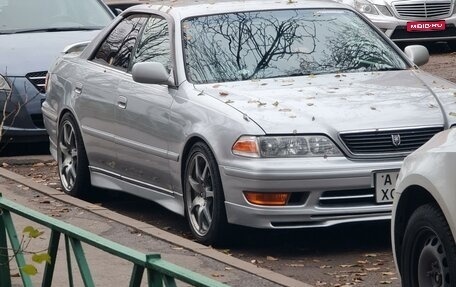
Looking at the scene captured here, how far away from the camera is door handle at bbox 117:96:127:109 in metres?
9.83

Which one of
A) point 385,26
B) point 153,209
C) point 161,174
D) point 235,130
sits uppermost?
point 235,130

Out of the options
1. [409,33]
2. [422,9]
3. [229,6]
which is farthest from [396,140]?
[422,9]

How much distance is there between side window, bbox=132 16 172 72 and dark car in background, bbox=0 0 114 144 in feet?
7.09

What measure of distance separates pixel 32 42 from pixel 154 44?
13.0 ft

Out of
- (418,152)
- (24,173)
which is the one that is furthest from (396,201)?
(24,173)

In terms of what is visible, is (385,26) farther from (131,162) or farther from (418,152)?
(418,152)

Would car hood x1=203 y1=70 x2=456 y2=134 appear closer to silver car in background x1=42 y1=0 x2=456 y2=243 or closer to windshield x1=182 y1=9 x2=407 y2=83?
silver car in background x1=42 y1=0 x2=456 y2=243

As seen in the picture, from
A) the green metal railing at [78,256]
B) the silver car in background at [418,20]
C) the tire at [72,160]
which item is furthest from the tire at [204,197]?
the silver car in background at [418,20]

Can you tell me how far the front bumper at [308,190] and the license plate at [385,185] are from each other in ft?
0.09

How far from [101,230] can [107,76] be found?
150 cm

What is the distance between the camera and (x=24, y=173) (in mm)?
12297

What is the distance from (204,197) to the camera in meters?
8.73

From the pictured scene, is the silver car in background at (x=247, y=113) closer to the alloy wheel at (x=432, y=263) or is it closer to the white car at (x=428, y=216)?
the white car at (x=428, y=216)

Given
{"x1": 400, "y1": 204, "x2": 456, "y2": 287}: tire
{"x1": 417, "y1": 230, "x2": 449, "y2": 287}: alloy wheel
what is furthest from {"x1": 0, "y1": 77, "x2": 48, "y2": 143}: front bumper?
{"x1": 417, "y1": 230, "x2": 449, "y2": 287}: alloy wheel
